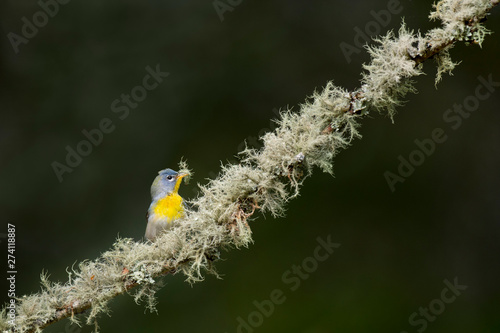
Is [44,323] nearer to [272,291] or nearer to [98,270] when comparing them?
[98,270]

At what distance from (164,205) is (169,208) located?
0.10 ft

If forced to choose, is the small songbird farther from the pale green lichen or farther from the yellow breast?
the pale green lichen

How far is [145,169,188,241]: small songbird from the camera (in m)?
2.06

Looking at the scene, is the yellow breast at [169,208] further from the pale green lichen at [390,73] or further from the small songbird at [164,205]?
the pale green lichen at [390,73]

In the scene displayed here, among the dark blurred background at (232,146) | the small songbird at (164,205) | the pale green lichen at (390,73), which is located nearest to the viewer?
the pale green lichen at (390,73)

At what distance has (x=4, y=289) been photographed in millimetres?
3326

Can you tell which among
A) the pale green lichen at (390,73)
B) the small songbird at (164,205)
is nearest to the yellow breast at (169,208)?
the small songbird at (164,205)

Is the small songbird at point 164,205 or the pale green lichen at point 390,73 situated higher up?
the small songbird at point 164,205

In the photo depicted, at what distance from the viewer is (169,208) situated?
6.83 ft

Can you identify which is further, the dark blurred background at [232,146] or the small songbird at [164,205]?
the dark blurred background at [232,146]

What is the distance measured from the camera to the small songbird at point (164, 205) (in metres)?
2.06

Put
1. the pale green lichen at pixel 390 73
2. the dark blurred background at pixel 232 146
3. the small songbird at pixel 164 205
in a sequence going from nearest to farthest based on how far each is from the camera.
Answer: the pale green lichen at pixel 390 73
the small songbird at pixel 164 205
the dark blurred background at pixel 232 146

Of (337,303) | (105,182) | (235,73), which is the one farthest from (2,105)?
(337,303)

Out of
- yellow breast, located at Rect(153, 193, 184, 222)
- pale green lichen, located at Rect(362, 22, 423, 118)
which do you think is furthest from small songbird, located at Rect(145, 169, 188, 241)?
pale green lichen, located at Rect(362, 22, 423, 118)
